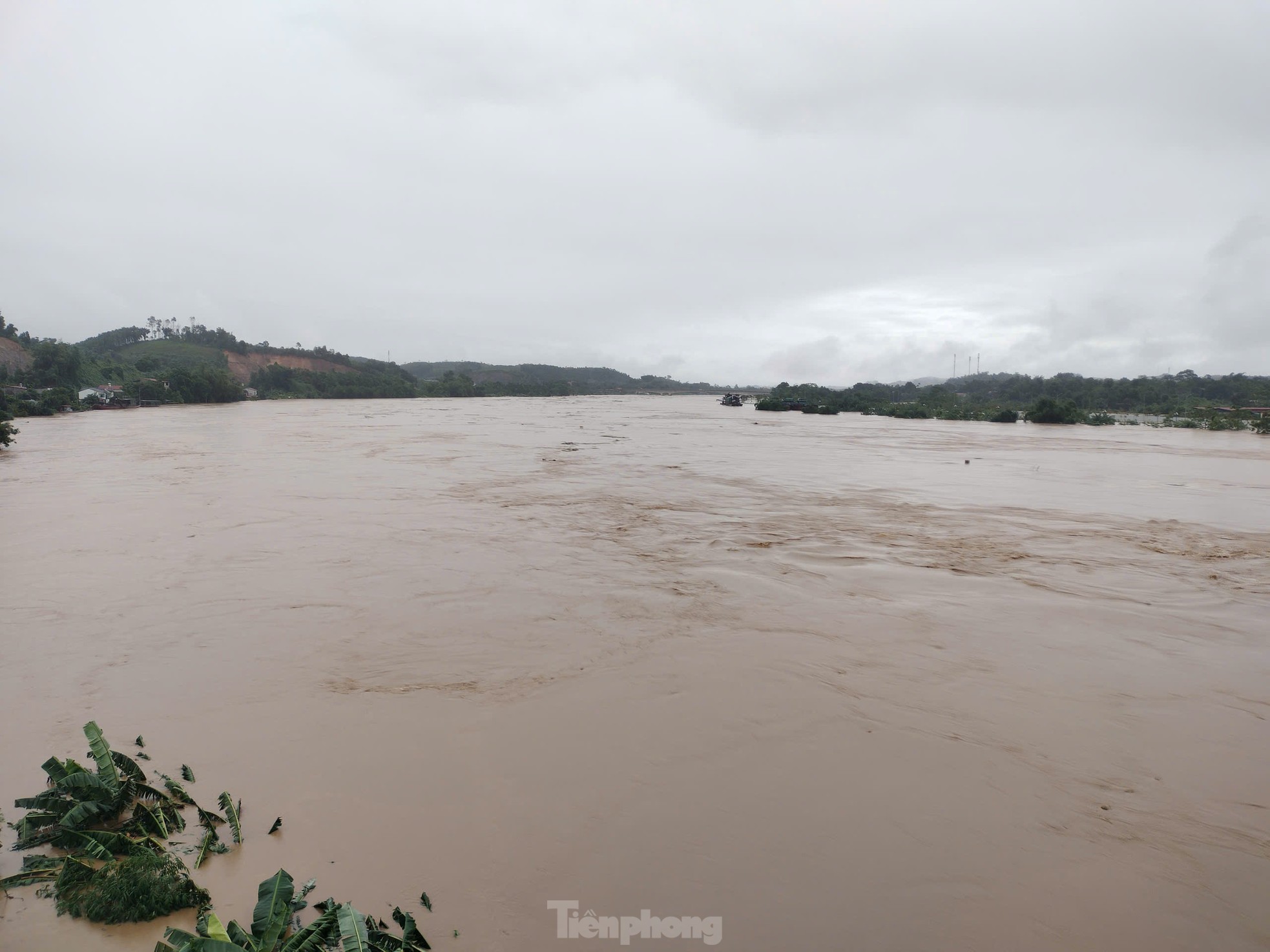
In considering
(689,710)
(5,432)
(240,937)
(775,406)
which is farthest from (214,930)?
(775,406)

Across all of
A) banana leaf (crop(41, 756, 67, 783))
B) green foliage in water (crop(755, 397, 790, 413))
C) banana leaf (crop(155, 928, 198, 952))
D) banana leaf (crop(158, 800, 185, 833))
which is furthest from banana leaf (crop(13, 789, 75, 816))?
green foliage in water (crop(755, 397, 790, 413))

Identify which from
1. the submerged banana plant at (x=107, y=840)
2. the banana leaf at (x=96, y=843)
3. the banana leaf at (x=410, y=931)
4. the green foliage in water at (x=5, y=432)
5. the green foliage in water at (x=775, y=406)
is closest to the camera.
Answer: the banana leaf at (x=410, y=931)

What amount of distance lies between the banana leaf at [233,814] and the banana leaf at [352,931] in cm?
74

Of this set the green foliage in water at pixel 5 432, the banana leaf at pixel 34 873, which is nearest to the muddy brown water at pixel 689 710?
the banana leaf at pixel 34 873

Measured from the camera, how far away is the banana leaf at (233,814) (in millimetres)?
2424

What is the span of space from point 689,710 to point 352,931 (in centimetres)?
→ 201

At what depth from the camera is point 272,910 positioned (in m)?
2.01

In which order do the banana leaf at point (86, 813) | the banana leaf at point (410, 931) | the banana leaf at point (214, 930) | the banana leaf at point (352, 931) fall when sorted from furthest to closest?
the banana leaf at point (86, 813)
the banana leaf at point (410, 931)
the banana leaf at point (352, 931)
the banana leaf at point (214, 930)

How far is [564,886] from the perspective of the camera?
2.28 m

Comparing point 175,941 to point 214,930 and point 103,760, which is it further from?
point 103,760

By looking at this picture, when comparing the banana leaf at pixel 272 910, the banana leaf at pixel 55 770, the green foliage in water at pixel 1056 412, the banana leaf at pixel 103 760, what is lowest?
the banana leaf at pixel 272 910

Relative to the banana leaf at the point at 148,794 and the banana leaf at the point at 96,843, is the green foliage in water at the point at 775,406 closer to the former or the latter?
the banana leaf at the point at 148,794

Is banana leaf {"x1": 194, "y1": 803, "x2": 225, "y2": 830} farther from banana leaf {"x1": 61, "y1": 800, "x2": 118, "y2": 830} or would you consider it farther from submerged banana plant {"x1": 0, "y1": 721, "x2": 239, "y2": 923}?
banana leaf {"x1": 61, "y1": 800, "x2": 118, "y2": 830}

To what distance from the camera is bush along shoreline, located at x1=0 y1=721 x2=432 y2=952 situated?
190 cm
